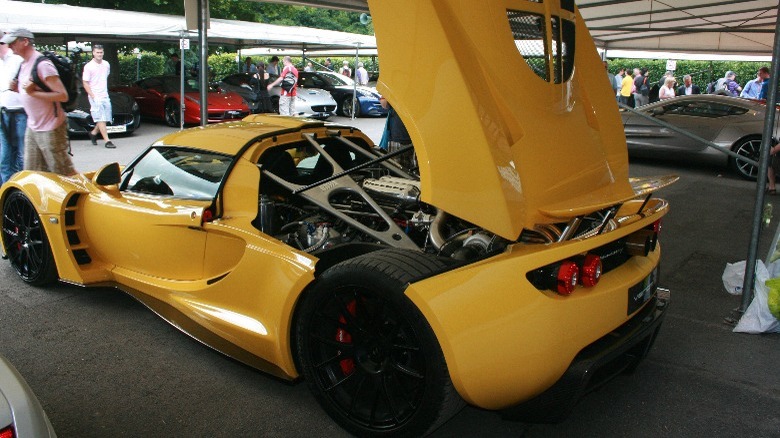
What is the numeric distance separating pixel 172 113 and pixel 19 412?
48.5 feet

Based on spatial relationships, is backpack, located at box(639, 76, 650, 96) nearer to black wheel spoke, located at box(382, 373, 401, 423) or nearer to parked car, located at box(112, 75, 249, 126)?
parked car, located at box(112, 75, 249, 126)

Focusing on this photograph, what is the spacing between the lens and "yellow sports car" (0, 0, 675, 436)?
2562mm

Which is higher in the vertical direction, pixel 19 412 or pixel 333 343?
pixel 19 412

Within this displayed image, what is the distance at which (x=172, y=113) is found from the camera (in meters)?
15.7

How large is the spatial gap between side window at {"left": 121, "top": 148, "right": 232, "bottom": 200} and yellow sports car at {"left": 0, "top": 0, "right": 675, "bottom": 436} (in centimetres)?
2

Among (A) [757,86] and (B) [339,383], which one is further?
(A) [757,86]

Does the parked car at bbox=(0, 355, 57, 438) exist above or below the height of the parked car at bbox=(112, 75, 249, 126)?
below

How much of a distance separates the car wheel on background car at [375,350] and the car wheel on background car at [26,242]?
2.45 m

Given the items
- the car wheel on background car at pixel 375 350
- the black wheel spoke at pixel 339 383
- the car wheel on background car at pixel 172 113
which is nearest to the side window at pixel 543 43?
the car wheel on background car at pixel 375 350

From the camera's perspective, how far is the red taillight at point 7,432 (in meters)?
1.76

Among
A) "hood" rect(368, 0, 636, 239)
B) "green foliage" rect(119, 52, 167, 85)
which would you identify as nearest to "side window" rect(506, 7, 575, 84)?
"hood" rect(368, 0, 636, 239)

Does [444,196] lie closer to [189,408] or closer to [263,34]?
[189,408]

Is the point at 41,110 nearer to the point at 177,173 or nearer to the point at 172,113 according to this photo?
the point at 177,173

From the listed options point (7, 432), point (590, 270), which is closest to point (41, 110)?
point (7, 432)
